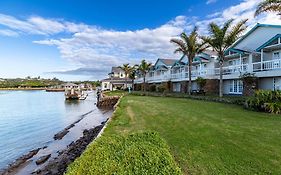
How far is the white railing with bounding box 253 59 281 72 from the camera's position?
21362 mm

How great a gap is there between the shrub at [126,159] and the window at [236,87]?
22.0 m

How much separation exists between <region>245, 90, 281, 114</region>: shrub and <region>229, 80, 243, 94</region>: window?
10720 mm

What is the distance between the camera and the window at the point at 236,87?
26744 mm

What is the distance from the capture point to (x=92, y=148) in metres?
7.19

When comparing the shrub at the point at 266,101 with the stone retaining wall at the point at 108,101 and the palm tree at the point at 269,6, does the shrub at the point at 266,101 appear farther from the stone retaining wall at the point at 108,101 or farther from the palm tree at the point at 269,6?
the stone retaining wall at the point at 108,101

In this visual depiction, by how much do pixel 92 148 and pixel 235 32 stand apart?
21488mm

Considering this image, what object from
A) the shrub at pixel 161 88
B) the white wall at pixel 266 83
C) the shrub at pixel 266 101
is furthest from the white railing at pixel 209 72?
the shrub at pixel 266 101

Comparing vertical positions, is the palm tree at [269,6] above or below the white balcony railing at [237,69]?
above

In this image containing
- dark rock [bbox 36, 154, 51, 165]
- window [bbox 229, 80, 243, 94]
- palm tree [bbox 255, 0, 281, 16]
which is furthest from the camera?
window [bbox 229, 80, 243, 94]

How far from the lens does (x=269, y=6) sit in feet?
55.3

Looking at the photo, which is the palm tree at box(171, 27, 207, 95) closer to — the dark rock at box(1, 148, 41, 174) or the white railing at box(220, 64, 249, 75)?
the white railing at box(220, 64, 249, 75)

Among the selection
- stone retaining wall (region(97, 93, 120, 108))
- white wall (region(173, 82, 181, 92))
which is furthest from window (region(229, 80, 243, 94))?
stone retaining wall (region(97, 93, 120, 108))

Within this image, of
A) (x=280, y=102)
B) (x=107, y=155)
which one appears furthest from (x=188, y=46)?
(x=107, y=155)

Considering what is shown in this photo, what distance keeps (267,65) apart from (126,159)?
21684 millimetres
